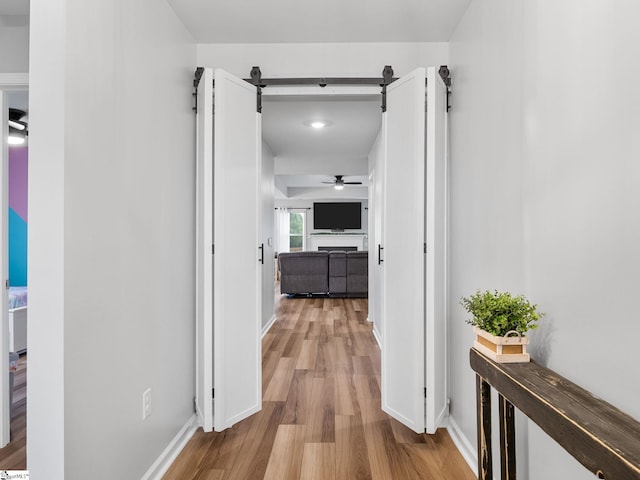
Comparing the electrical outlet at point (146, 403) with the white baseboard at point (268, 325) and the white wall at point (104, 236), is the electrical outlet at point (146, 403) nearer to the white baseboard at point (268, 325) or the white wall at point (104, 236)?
the white wall at point (104, 236)

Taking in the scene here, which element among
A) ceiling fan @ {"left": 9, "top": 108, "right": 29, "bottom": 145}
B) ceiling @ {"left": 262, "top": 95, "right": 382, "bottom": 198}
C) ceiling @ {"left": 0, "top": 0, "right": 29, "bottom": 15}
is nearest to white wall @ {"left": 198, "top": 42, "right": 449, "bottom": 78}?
ceiling @ {"left": 262, "top": 95, "right": 382, "bottom": 198}

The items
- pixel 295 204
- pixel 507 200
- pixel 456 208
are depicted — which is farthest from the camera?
pixel 295 204

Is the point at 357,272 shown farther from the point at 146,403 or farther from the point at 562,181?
the point at 562,181

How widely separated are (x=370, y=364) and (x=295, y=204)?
9.00m

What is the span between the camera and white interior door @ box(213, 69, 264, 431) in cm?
229

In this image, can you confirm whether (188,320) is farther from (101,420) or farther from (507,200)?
(507,200)

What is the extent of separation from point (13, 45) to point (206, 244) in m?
1.58

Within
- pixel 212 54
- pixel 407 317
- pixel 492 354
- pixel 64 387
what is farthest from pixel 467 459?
pixel 212 54

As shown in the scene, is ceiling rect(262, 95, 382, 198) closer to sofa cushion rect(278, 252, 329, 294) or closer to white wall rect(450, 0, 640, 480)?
white wall rect(450, 0, 640, 480)

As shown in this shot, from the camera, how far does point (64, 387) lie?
1.28 meters

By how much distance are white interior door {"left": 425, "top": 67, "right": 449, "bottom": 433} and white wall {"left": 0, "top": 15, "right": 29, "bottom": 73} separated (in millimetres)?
2354

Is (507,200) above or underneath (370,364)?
above

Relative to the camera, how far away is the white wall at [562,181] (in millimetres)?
1009

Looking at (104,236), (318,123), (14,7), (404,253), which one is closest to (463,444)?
(404,253)
